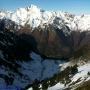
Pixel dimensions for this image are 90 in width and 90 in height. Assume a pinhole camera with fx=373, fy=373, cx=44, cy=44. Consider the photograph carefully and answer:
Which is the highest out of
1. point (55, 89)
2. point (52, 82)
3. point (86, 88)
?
point (52, 82)

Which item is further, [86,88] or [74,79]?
[74,79]

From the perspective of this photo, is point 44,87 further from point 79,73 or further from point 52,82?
point 79,73

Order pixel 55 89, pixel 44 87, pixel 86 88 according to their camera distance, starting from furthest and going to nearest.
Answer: pixel 44 87 < pixel 55 89 < pixel 86 88

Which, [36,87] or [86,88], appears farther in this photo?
[36,87]

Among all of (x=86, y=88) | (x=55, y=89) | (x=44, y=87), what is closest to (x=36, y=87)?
(x=44, y=87)

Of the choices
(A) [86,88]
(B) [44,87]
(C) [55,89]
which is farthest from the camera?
(B) [44,87]

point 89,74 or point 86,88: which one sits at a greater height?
point 89,74

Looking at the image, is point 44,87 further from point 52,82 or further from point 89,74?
point 89,74

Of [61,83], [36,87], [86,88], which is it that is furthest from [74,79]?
[86,88]

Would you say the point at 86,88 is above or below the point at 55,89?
below
